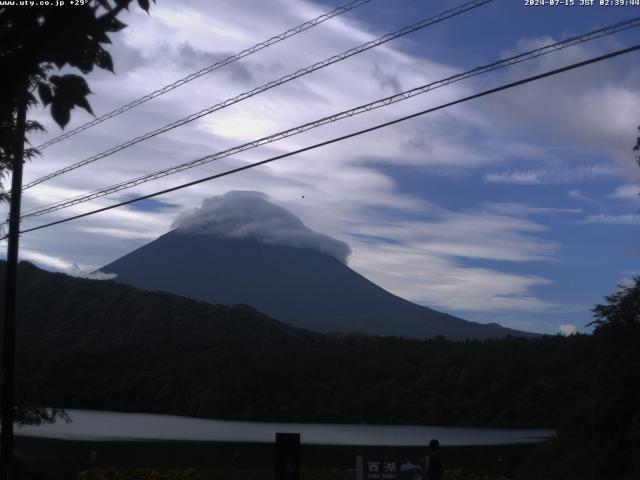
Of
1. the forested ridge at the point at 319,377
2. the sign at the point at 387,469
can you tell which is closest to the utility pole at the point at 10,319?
the sign at the point at 387,469

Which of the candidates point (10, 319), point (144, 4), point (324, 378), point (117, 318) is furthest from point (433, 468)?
point (117, 318)

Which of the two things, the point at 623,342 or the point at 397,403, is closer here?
the point at 623,342

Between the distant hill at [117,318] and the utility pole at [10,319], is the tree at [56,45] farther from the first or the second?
the distant hill at [117,318]

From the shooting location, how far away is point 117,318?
13800 cm

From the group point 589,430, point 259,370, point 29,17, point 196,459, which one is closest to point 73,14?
point 29,17

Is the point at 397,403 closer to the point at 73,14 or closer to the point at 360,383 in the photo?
the point at 360,383

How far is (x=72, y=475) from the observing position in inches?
790

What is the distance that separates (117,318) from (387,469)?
420 feet

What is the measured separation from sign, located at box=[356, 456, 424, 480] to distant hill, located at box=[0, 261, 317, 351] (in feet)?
351

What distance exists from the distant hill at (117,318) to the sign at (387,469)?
107068mm

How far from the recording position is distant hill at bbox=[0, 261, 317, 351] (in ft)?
409

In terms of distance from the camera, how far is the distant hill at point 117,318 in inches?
4909

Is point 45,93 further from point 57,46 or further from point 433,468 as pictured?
point 433,468

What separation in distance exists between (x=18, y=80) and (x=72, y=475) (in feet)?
54.2
